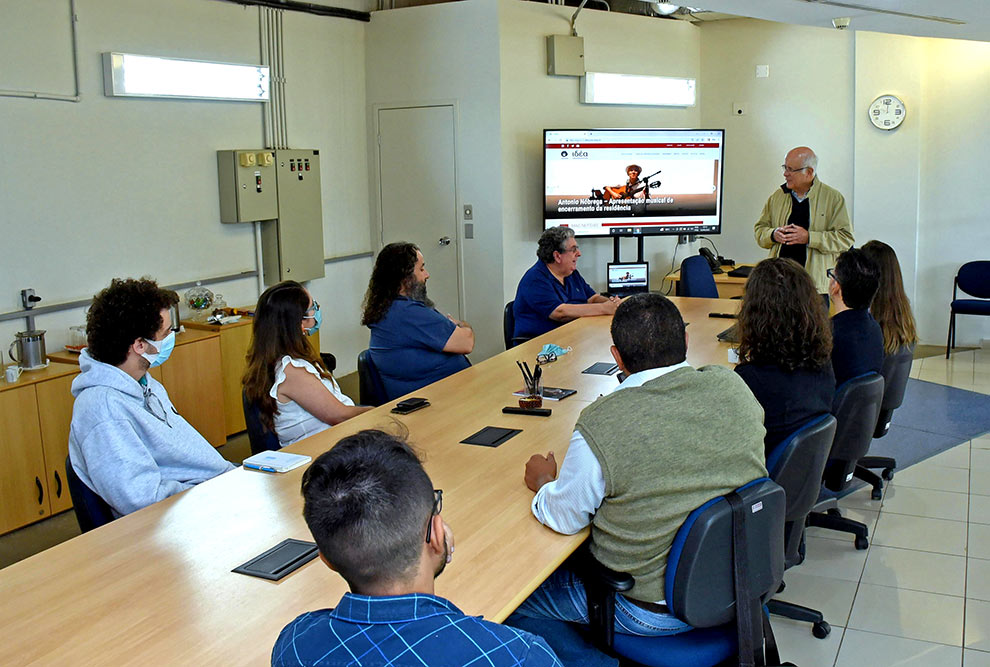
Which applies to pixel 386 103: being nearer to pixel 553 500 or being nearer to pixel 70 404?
pixel 70 404

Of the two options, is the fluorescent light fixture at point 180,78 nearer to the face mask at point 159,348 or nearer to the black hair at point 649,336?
the face mask at point 159,348

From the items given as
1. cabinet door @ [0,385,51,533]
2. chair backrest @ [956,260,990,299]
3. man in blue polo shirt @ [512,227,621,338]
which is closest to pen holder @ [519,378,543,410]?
man in blue polo shirt @ [512,227,621,338]

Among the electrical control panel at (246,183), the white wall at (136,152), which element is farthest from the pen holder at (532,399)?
the electrical control panel at (246,183)

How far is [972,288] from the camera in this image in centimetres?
768

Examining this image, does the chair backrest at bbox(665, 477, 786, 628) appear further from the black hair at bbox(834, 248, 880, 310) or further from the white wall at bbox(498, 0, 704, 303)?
the white wall at bbox(498, 0, 704, 303)

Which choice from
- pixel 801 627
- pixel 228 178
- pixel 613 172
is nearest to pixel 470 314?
pixel 613 172

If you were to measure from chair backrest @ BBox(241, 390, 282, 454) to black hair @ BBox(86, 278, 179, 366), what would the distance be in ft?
1.96

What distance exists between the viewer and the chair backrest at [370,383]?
4277 millimetres

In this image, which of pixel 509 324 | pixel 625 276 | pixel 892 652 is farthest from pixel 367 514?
pixel 625 276

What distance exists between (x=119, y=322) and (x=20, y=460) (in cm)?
204

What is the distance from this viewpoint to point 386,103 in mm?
7605

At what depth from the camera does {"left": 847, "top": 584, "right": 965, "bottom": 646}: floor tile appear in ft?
11.0

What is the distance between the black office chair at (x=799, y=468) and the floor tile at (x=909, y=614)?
64 centimetres

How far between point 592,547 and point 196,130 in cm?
464
